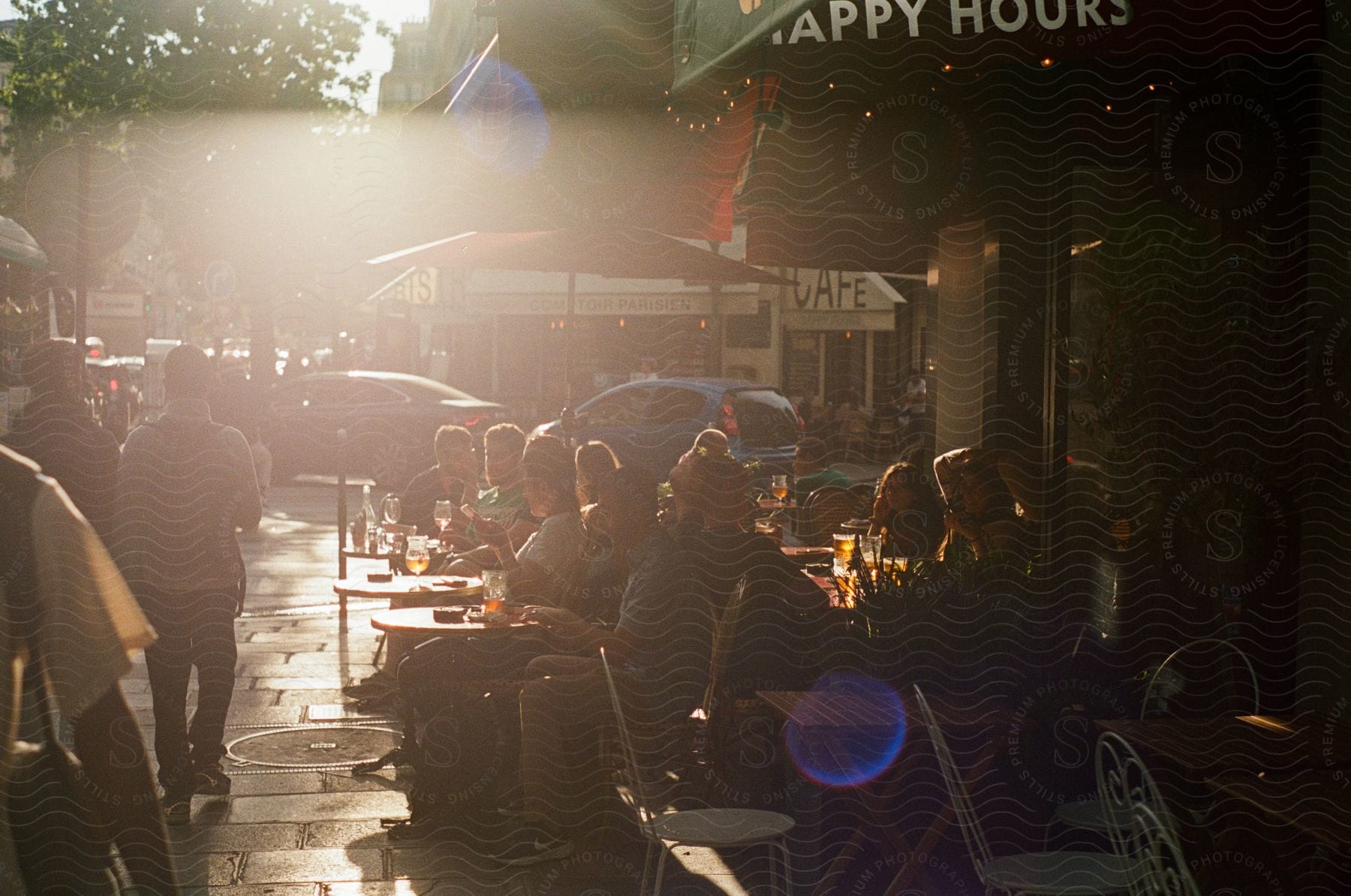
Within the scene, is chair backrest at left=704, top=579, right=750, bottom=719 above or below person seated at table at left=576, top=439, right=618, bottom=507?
below

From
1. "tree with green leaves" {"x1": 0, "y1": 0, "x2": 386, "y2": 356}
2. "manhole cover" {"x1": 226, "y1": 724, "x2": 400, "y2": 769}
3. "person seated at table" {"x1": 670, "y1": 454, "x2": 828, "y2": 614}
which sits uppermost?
"tree with green leaves" {"x1": 0, "y1": 0, "x2": 386, "y2": 356}

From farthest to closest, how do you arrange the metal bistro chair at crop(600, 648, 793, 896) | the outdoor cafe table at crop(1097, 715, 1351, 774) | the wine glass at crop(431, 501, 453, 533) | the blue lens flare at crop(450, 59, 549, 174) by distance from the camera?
the wine glass at crop(431, 501, 453, 533) → the blue lens flare at crop(450, 59, 549, 174) → the metal bistro chair at crop(600, 648, 793, 896) → the outdoor cafe table at crop(1097, 715, 1351, 774)

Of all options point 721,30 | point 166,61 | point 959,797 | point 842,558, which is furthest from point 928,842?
point 166,61

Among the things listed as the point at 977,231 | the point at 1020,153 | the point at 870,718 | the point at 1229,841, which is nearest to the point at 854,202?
the point at 977,231

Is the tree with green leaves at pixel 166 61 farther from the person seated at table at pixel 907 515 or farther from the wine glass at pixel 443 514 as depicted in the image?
the person seated at table at pixel 907 515

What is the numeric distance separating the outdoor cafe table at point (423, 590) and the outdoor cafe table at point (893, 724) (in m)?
2.65

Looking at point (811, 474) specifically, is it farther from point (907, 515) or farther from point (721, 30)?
point (721, 30)

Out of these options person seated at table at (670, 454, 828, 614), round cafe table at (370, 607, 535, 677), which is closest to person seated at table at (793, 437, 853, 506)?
round cafe table at (370, 607, 535, 677)

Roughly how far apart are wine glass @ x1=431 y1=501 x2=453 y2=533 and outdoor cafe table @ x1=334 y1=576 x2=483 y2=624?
2.59 ft

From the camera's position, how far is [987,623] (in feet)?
15.5

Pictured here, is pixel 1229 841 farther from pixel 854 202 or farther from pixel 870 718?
pixel 854 202

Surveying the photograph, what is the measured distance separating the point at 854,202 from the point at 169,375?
352 centimetres

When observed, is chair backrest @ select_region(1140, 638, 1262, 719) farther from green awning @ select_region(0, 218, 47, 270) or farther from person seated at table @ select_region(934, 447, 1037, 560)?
green awning @ select_region(0, 218, 47, 270)

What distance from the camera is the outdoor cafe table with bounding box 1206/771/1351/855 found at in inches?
128
